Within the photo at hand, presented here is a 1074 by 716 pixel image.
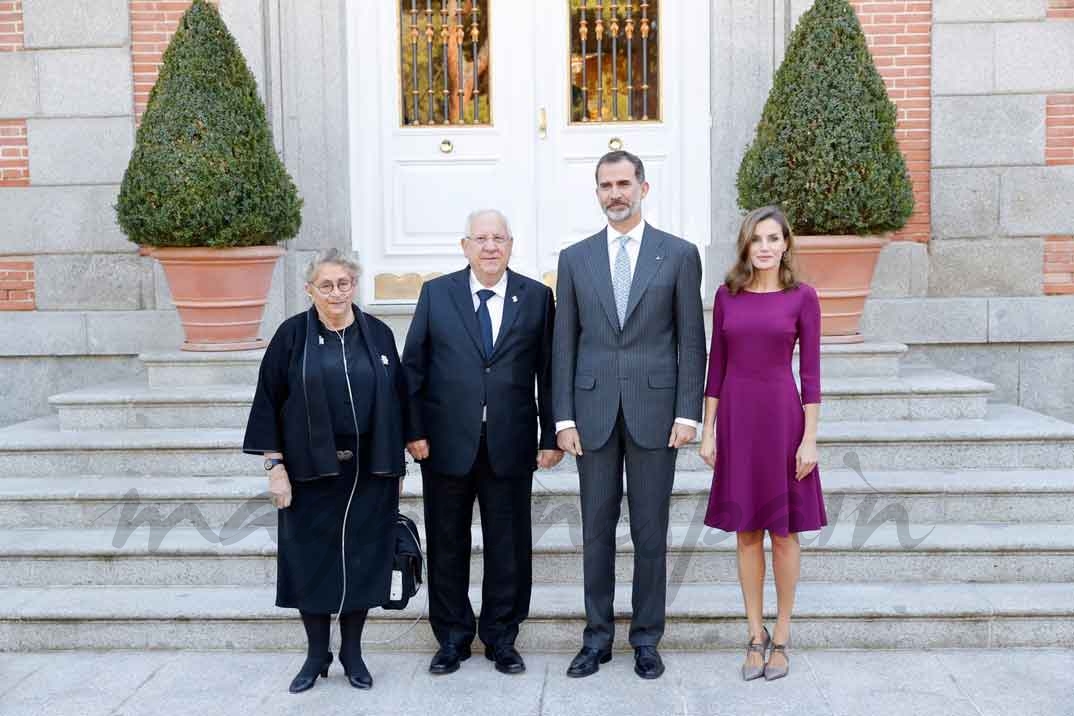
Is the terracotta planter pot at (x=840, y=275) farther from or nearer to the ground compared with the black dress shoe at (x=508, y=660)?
farther from the ground

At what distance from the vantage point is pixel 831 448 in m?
5.54

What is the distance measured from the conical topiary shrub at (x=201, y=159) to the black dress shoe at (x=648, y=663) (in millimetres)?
3319

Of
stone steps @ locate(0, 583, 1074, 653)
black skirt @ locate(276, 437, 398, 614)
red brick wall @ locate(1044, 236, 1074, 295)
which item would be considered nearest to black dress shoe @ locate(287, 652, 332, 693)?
black skirt @ locate(276, 437, 398, 614)

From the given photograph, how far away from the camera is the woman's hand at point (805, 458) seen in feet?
13.8

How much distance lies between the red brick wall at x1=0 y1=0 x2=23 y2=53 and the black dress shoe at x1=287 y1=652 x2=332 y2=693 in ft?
15.7

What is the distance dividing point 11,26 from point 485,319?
4560 millimetres

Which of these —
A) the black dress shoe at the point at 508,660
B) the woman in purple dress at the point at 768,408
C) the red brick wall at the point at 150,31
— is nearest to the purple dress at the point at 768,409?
the woman in purple dress at the point at 768,408

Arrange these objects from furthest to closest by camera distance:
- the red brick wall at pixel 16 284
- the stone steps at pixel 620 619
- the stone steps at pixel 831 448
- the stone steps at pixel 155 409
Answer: the red brick wall at pixel 16 284, the stone steps at pixel 155 409, the stone steps at pixel 831 448, the stone steps at pixel 620 619

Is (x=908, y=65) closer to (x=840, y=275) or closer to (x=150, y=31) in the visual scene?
(x=840, y=275)

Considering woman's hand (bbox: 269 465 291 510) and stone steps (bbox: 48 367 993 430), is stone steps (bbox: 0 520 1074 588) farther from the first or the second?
woman's hand (bbox: 269 465 291 510)

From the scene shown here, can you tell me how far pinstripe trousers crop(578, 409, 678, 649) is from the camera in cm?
432

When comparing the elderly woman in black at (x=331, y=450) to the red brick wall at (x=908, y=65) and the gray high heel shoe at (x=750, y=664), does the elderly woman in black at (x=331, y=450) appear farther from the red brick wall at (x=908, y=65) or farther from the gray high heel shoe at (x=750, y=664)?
the red brick wall at (x=908, y=65)

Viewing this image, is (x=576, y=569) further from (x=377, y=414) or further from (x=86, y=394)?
(x=86, y=394)

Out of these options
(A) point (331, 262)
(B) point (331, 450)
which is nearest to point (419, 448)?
(B) point (331, 450)
